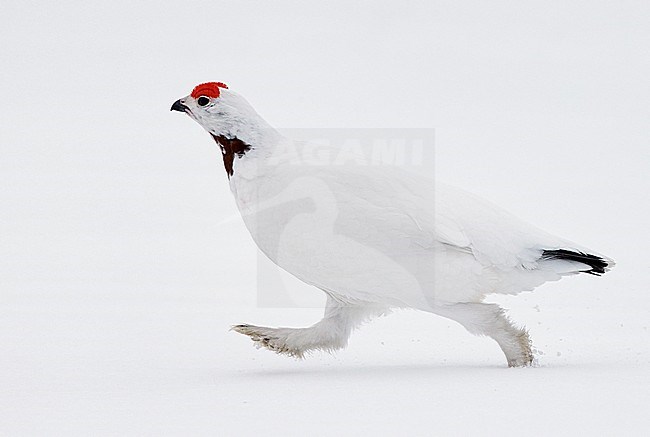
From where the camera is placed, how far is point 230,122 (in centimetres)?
367

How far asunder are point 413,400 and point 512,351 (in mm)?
790

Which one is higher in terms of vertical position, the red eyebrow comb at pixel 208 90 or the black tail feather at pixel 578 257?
the red eyebrow comb at pixel 208 90

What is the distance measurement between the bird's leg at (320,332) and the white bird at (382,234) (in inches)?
8.2

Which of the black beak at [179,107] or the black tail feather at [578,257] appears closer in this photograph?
the black tail feather at [578,257]

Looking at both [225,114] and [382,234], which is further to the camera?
[225,114]

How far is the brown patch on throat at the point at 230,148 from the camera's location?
12.0 feet

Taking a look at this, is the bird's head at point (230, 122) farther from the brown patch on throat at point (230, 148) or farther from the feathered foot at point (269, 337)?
the feathered foot at point (269, 337)

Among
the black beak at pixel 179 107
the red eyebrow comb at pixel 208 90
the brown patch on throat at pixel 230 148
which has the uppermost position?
the red eyebrow comb at pixel 208 90

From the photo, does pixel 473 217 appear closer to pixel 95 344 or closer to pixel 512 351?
pixel 512 351

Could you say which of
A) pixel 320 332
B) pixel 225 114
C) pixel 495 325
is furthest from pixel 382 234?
pixel 225 114

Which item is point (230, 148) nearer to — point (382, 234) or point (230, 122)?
point (230, 122)

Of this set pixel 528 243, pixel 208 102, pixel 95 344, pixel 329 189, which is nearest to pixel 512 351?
pixel 528 243

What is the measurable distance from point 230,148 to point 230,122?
10cm

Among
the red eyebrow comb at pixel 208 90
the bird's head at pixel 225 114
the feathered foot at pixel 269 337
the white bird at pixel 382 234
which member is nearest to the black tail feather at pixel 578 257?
the white bird at pixel 382 234
